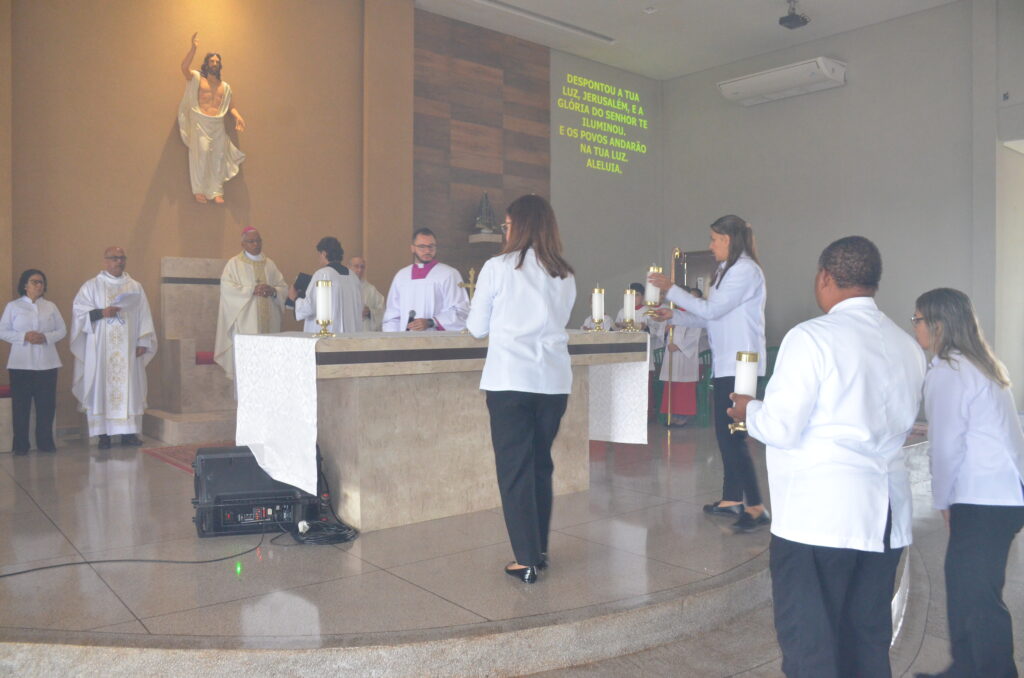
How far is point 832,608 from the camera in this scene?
2053 millimetres

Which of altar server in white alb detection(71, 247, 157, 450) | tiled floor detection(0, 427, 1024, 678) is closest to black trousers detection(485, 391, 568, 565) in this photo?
tiled floor detection(0, 427, 1024, 678)

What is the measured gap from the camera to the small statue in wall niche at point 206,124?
25.2 ft

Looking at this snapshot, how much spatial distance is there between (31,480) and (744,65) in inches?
370

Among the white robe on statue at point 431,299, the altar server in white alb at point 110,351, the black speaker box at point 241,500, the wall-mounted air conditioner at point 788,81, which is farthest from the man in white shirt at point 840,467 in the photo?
the wall-mounted air conditioner at point 788,81

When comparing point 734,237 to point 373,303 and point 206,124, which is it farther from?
point 206,124

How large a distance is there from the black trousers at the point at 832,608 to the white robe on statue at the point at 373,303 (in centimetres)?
649

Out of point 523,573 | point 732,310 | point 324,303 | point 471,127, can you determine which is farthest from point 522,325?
point 471,127

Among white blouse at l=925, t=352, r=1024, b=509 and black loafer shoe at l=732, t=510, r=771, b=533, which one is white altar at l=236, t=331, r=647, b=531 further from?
white blouse at l=925, t=352, r=1024, b=509

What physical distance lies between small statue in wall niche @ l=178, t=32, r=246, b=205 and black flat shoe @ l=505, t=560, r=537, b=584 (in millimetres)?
5840

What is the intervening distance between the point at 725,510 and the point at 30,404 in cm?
534

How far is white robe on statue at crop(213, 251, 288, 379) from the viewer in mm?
7441

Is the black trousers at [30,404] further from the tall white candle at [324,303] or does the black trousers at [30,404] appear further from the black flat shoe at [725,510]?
the black flat shoe at [725,510]

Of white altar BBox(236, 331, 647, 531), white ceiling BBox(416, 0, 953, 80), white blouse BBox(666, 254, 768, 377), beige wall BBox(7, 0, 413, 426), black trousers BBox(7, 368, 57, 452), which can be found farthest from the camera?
white ceiling BBox(416, 0, 953, 80)

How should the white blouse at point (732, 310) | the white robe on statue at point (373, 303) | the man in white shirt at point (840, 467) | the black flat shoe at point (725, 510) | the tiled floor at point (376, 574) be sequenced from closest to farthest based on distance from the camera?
the man in white shirt at point (840, 467)
the tiled floor at point (376, 574)
the white blouse at point (732, 310)
the black flat shoe at point (725, 510)
the white robe on statue at point (373, 303)
